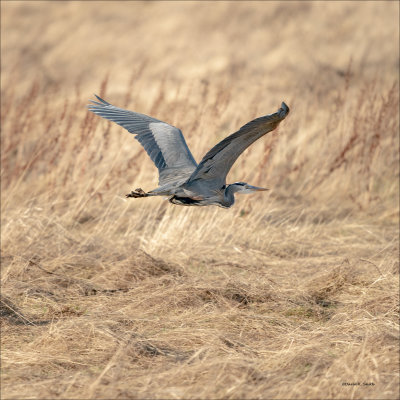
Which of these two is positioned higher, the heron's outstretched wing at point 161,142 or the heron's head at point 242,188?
the heron's outstretched wing at point 161,142

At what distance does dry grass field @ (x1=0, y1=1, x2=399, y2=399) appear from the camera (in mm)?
3281

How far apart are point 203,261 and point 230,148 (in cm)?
197

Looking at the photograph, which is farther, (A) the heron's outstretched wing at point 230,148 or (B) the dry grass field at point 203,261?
Answer: (A) the heron's outstretched wing at point 230,148

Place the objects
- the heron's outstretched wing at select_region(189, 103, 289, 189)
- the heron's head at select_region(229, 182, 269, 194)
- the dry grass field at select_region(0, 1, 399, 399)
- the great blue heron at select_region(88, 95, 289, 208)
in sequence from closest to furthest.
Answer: the dry grass field at select_region(0, 1, 399, 399)
the heron's outstretched wing at select_region(189, 103, 289, 189)
the great blue heron at select_region(88, 95, 289, 208)
the heron's head at select_region(229, 182, 269, 194)

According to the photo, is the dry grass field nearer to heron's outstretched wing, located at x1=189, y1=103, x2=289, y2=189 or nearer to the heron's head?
the heron's head

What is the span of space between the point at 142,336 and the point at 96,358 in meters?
0.35

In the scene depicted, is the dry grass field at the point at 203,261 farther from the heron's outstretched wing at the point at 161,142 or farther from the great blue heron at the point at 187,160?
the heron's outstretched wing at the point at 161,142

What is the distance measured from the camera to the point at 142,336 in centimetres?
390

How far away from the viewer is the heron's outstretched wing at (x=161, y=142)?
4.75 meters

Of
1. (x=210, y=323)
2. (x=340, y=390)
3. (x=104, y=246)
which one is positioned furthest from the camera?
(x=104, y=246)

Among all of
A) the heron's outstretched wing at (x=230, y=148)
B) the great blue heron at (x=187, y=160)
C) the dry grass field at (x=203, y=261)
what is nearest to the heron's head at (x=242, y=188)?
the great blue heron at (x=187, y=160)

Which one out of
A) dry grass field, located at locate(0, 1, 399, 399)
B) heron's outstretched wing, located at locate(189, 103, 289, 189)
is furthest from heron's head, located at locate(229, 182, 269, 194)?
dry grass field, located at locate(0, 1, 399, 399)

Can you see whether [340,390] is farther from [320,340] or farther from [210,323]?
[210,323]

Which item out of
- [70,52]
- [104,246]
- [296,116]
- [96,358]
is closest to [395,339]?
[96,358]
